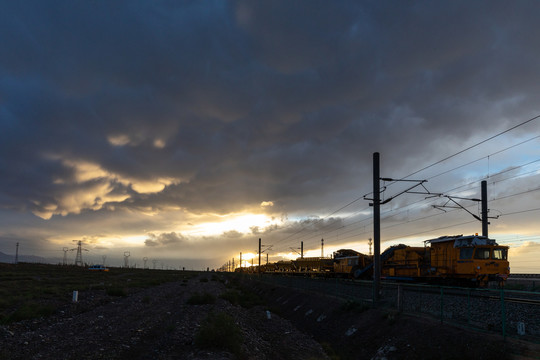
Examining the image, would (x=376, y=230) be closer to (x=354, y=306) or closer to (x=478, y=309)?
(x=354, y=306)

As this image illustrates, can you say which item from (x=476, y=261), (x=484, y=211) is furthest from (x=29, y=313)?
(x=484, y=211)

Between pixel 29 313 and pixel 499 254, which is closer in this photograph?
pixel 29 313

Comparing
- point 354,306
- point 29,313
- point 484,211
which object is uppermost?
point 484,211

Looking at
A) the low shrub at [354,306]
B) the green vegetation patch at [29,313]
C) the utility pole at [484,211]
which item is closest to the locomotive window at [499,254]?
the utility pole at [484,211]

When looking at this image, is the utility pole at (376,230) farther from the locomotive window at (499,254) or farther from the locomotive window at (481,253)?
the locomotive window at (499,254)

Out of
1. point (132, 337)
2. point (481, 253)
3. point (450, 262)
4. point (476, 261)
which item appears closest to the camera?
point (132, 337)

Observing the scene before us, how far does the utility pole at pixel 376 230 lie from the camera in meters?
22.9

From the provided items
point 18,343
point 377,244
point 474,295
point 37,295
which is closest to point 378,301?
point 377,244

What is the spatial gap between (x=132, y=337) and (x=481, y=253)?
24.8m

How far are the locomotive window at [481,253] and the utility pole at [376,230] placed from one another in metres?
9.22

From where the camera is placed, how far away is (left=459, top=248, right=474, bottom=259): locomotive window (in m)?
27.3

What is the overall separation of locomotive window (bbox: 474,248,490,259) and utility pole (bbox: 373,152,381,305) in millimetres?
9222

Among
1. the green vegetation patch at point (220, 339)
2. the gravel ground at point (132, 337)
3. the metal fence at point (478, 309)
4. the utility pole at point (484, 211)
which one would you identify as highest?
the utility pole at point (484, 211)

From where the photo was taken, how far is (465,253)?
27.7 metres
